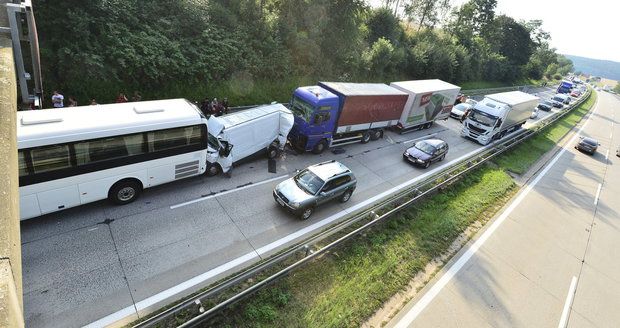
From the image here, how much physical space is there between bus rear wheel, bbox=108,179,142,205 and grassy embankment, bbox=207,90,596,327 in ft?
19.3

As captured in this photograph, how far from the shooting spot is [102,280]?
8.73 metres

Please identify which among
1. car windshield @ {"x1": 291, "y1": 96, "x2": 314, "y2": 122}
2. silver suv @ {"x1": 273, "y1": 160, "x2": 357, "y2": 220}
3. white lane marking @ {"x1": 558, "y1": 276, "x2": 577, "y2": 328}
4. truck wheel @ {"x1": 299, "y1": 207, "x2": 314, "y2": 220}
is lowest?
white lane marking @ {"x1": 558, "y1": 276, "x2": 577, "y2": 328}

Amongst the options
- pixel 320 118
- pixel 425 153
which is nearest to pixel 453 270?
pixel 425 153

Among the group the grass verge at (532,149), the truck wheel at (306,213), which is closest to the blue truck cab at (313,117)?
the truck wheel at (306,213)

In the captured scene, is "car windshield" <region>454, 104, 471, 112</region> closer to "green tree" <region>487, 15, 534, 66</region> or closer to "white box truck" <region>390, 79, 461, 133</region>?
"white box truck" <region>390, 79, 461, 133</region>

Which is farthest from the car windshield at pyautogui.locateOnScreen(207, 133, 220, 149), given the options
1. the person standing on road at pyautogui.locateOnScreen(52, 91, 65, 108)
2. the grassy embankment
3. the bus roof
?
the grassy embankment

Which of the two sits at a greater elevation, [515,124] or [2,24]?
[2,24]

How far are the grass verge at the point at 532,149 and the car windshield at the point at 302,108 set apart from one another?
13249 millimetres

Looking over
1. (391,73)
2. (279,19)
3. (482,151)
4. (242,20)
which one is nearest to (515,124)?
(482,151)

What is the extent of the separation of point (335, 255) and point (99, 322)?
657 centimetres

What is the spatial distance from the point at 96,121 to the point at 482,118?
950 inches

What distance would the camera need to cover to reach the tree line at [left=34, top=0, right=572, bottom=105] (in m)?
15.4

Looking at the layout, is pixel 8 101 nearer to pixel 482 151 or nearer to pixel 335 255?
pixel 335 255

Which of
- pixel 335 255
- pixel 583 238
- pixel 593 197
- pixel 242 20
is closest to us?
pixel 335 255
